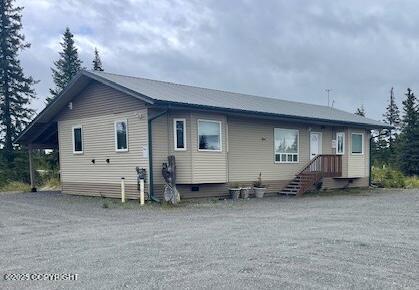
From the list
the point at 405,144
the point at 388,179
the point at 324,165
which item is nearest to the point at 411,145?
the point at 405,144

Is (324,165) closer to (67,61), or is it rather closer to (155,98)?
(155,98)

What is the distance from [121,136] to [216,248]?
9.14 metres

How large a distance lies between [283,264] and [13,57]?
26729 mm

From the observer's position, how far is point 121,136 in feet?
49.2

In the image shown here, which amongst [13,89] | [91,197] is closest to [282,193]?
[91,197]

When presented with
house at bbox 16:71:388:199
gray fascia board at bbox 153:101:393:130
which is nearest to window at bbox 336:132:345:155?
house at bbox 16:71:388:199

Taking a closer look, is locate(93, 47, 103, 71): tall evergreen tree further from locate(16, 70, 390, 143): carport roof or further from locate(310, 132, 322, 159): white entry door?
locate(310, 132, 322, 159): white entry door

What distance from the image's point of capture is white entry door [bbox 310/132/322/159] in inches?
753

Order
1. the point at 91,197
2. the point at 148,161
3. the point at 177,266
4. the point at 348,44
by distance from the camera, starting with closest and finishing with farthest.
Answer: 1. the point at 177,266
2. the point at 148,161
3. the point at 91,197
4. the point at 348,44

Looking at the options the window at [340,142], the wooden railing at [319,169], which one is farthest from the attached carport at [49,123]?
the window at [340,142]

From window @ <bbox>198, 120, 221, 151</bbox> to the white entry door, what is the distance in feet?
20.1

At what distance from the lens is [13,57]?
27.2 metres

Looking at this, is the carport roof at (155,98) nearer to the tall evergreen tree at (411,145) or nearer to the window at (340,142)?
the window at (340,142)

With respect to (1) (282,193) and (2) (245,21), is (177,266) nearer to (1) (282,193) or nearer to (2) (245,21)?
(1) (282,193)
